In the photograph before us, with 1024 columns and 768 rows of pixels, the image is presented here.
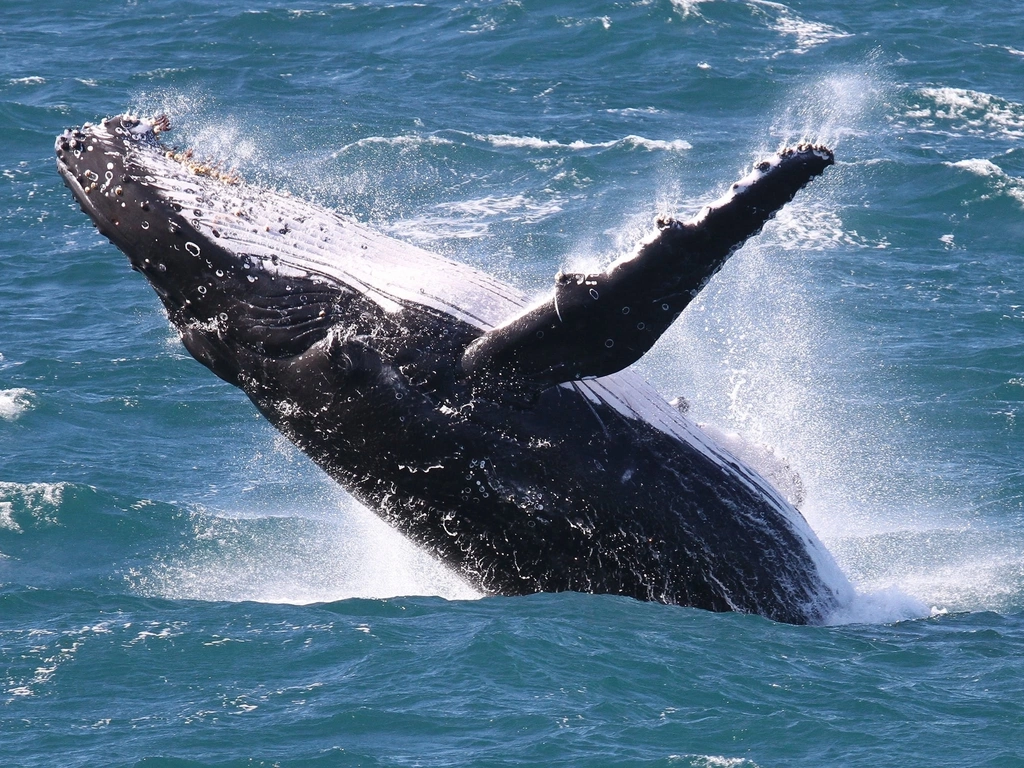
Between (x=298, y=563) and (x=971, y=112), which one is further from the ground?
(x=971, y=112)

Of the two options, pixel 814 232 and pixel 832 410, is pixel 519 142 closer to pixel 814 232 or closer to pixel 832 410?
pixel 814 232

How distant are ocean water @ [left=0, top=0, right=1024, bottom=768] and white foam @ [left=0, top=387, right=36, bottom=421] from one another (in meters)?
0.10

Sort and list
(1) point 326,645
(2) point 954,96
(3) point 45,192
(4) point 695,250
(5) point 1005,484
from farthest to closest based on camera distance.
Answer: (2) point 954,96 < (3) point 45,192 < (5) point 1005,484 < (1) point 326,645 < (4) point 695,250

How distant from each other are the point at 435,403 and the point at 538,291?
43.0 feet

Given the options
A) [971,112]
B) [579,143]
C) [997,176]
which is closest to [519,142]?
[579,143]

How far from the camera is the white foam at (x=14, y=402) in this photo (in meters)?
24.0

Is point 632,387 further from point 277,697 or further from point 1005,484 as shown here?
point 1005,484

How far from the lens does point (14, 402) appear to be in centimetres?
2422

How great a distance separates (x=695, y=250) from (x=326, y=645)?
545 cm

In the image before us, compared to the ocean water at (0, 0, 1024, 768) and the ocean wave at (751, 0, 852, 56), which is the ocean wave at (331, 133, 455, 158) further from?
the ocean wave at (751, 0, 852, 56)

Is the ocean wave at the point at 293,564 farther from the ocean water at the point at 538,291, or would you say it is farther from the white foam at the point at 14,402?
the white foam at the point at 14,402

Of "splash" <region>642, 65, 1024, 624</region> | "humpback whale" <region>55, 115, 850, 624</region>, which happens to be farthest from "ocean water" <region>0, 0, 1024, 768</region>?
"humpback whale" <region>55, 115, 850, 624</region>

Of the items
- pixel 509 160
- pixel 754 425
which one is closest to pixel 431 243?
pixel 509 160

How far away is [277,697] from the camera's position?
1293 centimetres
